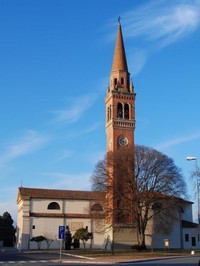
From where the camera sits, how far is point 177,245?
2382 inches

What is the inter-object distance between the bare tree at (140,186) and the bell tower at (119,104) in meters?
8.50

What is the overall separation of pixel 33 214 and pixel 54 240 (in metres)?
5.21

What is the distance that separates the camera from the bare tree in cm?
5044

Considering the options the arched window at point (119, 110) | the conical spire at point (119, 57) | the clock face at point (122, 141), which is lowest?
the clock face at point (122, 141)

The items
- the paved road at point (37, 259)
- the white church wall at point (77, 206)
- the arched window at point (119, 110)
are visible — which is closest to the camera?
the paved road at point (37, 259)

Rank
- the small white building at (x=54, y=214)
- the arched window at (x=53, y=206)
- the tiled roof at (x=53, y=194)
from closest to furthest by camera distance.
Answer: the small white building at (x=54, y=214)
the tiled roof at (x=53, y=194)
the arched window at (x=53, y=206)

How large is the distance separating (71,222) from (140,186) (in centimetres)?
1692

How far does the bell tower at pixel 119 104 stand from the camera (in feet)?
206

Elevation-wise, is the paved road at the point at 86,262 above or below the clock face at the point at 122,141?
below

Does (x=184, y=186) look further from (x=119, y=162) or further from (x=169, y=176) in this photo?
(x=119, y=162)

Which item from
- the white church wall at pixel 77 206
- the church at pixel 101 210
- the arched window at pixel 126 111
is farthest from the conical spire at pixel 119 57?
the white church wall at pixel 77 206

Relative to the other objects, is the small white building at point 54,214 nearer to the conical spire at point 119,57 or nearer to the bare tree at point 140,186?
the bare tree at point 140,186

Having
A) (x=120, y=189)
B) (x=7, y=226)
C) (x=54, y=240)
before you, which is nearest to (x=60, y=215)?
(x=54, y=240)

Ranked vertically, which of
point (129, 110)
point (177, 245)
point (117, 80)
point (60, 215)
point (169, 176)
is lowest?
point (177, 245)
